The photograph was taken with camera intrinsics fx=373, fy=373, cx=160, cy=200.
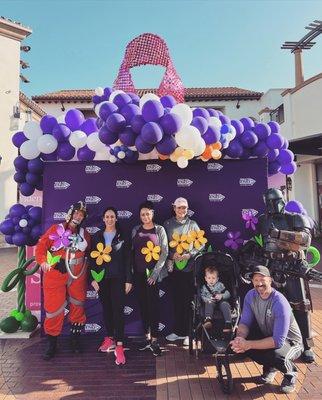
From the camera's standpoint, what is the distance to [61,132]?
473cm

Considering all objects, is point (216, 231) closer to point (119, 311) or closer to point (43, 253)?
point (119, 311)

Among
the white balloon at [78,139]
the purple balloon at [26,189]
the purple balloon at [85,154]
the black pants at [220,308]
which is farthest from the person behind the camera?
the purple balloon at [26,189]

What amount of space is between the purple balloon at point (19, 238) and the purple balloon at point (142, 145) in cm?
208

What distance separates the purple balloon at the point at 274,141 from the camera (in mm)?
4902

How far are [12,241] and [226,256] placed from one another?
9.36 ft

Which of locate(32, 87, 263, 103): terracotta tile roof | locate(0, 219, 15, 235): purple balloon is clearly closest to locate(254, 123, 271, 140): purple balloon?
locate(0, 219, 15, 235): purple balloon

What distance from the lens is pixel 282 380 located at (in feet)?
11.4

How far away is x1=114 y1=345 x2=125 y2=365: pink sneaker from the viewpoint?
4.02m

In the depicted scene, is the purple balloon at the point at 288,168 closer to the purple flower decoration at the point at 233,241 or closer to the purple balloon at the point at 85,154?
the purple flower decoration at the point at 233,241

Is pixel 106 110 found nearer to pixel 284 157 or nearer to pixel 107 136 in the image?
pixel 107 136

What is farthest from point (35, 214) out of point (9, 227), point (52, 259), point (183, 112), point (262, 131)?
point (262, 131)

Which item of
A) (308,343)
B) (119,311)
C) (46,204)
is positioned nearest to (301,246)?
(308,343)

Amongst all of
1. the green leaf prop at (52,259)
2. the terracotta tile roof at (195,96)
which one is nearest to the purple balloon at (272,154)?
the green leaf prop at (52,259)

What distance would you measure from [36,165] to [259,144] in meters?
2.95
